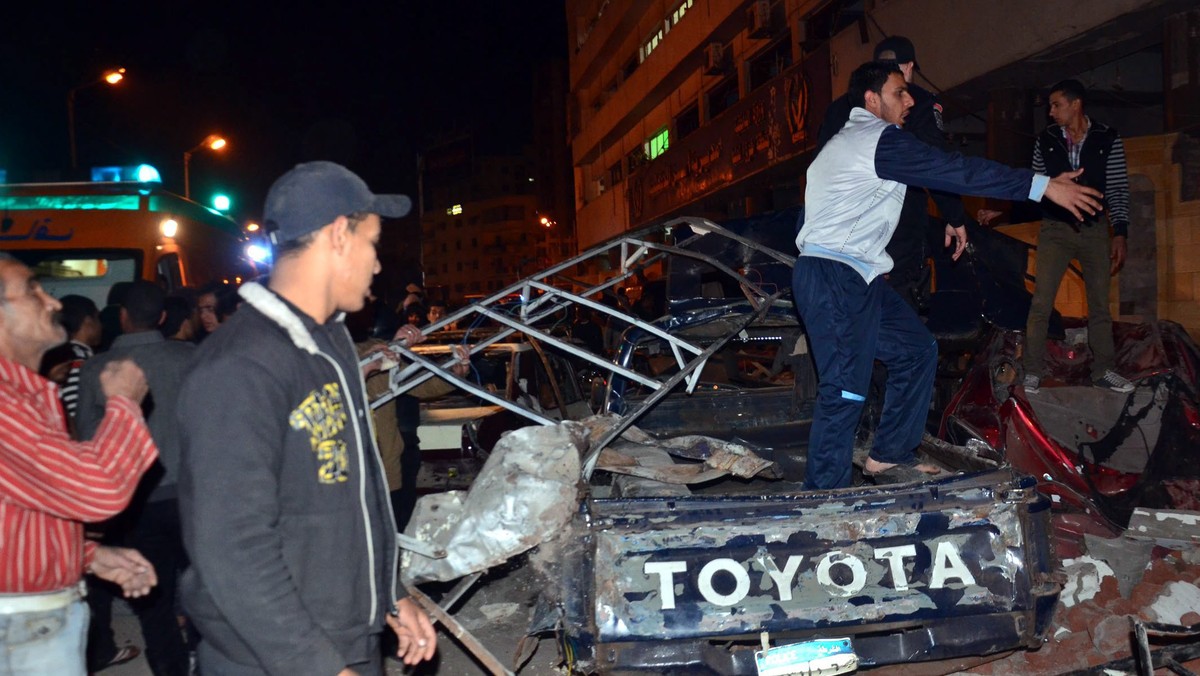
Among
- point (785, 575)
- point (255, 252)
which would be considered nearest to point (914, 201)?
point (785, 575)

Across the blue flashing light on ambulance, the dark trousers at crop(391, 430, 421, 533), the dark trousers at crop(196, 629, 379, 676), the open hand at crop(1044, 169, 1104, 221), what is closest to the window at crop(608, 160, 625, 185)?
the blue flashing light on ambulance

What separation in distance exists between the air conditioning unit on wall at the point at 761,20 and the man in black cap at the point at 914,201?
47.1 feet

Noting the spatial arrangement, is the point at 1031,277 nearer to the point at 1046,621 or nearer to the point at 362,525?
the point at 1046,621

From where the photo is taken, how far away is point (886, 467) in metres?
4.16

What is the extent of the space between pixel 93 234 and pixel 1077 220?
8868mm

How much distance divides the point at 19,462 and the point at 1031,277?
242 inches

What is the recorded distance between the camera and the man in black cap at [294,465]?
6.03 feet

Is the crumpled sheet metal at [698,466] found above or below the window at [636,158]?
below

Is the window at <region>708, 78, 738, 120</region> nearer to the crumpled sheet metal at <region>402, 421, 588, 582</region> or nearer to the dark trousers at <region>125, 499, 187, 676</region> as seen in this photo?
the dark trousers at <region>125, 499, 187, 676</region>

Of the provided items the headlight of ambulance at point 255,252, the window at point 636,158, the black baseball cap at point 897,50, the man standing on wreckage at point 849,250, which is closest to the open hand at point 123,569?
the man standing on wreckage at point 849,250

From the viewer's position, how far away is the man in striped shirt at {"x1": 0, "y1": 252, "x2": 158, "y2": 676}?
2100 mm

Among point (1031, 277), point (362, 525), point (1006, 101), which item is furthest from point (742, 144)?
point (362, 525)

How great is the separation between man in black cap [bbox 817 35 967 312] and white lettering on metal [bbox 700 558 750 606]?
2.09m

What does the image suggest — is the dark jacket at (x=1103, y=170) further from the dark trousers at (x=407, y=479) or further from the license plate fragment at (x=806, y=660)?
the dark trousers at (x=407, y=479)
